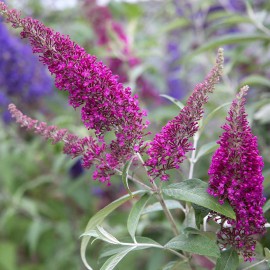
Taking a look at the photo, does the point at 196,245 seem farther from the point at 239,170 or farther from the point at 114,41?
the point at 114,41

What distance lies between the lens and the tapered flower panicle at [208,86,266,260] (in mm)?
1016

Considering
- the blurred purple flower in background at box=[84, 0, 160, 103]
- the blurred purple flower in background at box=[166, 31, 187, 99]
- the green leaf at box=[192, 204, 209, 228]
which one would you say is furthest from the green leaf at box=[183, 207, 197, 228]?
the blurred purple flower in background at box=[166, 31, 187, 99]

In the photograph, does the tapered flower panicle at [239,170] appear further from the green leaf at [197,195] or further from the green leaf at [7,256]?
the green leaf at [7,256]

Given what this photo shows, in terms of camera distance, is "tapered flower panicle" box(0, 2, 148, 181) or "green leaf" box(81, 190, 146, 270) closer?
"tapered flower panicle" box(0, 2, 148, 181)

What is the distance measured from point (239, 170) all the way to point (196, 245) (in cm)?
19

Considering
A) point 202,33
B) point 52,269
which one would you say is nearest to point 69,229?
point 52,269

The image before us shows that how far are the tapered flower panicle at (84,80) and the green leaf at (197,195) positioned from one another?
0.49 feet

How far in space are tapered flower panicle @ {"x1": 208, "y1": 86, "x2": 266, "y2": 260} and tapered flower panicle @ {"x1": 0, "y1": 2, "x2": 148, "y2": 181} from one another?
0.64ft

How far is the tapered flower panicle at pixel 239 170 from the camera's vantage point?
102 cm

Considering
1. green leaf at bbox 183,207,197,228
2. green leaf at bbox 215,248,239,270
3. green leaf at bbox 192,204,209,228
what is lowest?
green leaf at bbox 215,248,239,270

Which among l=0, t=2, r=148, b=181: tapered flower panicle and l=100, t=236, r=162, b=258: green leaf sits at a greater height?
l=0, t=2, r=148, b=181: tapered flower panicle

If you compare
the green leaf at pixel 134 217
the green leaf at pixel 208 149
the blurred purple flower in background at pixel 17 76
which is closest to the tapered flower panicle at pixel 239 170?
the green leaf at pixel 134 217

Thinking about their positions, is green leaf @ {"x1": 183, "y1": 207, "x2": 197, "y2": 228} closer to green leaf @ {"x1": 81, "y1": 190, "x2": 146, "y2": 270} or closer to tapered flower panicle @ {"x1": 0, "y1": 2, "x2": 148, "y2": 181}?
green leaf @ {"x1": 81, "y1": 190, "x2": 146, "y2": 270}

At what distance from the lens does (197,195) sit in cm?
107
